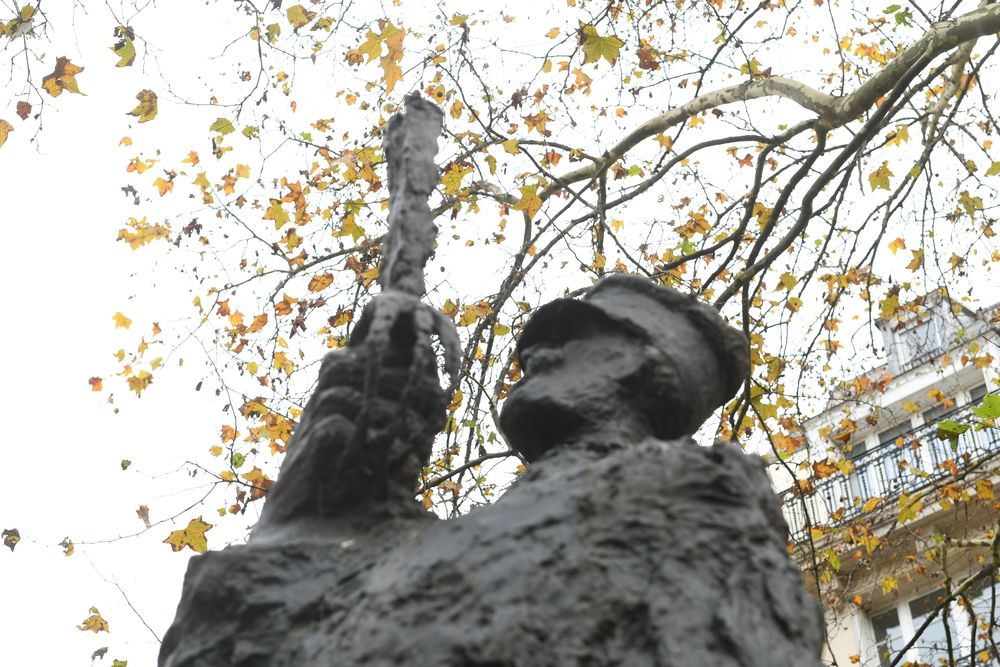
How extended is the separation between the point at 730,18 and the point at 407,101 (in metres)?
6.61

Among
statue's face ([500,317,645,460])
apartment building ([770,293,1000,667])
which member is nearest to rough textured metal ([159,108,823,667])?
statue's face ([500,317,645,460])

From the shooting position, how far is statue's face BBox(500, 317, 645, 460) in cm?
242

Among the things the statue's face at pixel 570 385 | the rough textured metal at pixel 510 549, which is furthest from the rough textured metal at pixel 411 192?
the statue's face at pixel 570 385

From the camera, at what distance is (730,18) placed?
8664mm

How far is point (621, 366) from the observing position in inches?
98.9

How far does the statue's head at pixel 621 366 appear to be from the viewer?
244 centimetres

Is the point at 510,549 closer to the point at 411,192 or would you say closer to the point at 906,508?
the point at 411,192

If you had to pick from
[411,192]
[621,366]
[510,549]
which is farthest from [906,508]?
[510,549]

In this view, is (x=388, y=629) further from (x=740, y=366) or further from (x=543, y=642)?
(x=740, y=366)

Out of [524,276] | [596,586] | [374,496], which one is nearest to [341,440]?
[374,496]

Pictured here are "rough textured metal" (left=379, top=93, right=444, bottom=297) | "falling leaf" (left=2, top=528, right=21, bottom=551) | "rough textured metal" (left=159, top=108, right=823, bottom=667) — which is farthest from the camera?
"falling leaf" (left=2, top=528, right=21, bottom=551)

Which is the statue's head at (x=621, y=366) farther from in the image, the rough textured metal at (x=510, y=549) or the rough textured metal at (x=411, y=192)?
the rough textured metal at (x=411, y=192)

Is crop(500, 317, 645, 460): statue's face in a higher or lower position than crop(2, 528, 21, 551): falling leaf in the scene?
lower

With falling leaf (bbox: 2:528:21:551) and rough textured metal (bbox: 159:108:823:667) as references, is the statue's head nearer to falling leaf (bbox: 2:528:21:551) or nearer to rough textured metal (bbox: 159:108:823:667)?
rough textured metal (bbox: 159:108:823:667)
